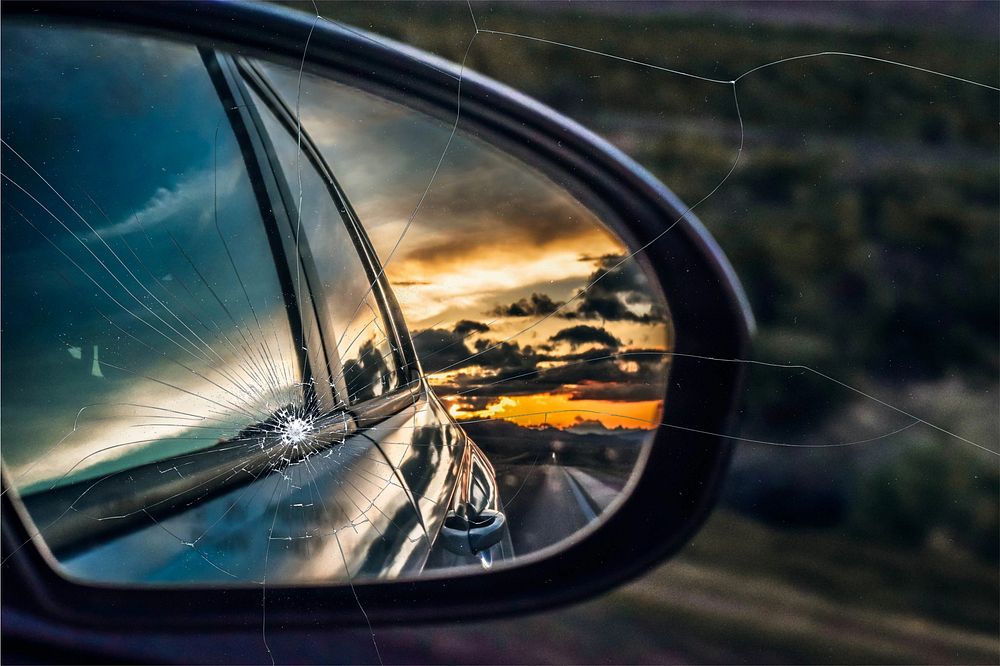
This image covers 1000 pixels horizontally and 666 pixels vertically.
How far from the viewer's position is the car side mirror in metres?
1.04

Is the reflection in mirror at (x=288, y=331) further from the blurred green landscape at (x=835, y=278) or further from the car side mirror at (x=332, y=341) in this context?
the blurred green landscape at (x=835, y=278)

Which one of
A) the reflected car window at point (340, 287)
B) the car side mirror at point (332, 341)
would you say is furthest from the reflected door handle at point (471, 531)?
the reflected car window at point (340, 287)

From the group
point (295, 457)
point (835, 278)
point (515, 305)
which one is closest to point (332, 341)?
point (295, 457)

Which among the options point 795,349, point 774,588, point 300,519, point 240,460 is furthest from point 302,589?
point 795,349

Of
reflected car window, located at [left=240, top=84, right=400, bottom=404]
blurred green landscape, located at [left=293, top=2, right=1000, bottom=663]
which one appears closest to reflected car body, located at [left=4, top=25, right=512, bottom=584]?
reflected car window, located at [left=240, top=84, right=400, bottom=404]

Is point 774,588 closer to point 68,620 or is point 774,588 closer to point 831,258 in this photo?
point 831,258

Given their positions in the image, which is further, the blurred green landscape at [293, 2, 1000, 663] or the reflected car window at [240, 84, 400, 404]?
the reflected car window at [240, 84, 400, 404]

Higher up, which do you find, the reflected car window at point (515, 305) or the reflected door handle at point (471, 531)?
the reflected car window at point (515, 305)

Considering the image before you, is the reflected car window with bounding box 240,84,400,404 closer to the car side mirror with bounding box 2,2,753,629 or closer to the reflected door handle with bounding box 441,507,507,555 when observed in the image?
the car side mirror with bounding box 2,2,753,629

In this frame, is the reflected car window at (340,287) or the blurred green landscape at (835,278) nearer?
the blurred green landscape at (835,278)

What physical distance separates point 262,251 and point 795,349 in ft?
2.84

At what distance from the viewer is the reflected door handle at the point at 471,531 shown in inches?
42.8

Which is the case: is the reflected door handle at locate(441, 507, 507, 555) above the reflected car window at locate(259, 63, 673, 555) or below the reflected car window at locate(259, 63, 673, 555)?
below

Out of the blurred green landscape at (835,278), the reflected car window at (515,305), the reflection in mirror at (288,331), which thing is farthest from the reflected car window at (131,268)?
the blurred green landscape at (835,278)
